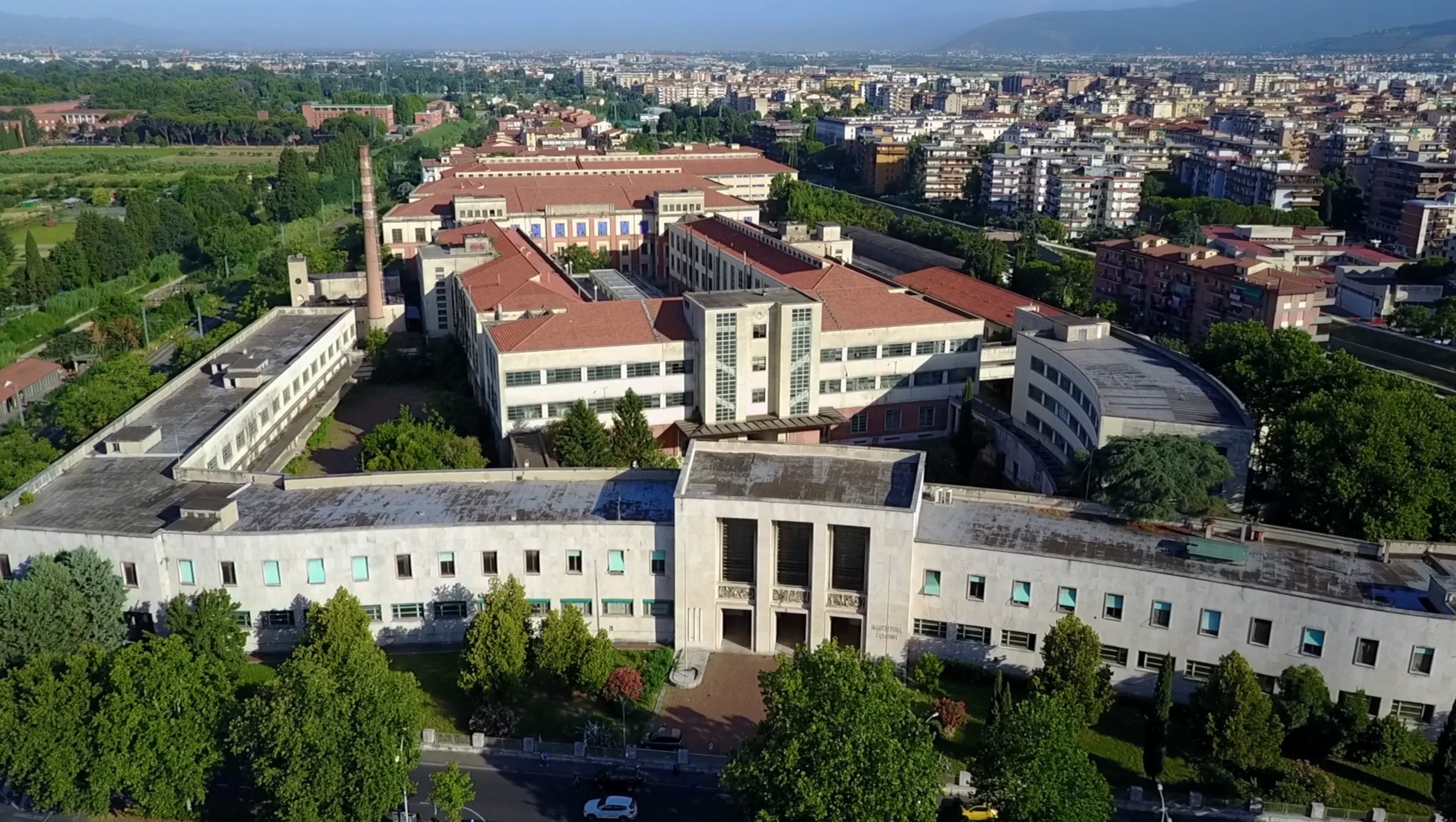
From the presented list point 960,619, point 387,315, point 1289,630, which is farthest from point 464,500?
point 387,315

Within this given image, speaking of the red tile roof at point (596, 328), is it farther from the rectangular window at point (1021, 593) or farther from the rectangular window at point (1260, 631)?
the rectangular window at point (1260, 631)

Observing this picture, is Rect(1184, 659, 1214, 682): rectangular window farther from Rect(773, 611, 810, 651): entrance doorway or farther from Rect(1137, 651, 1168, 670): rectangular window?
Rect(773, 611, 810, 651): entrance doorway

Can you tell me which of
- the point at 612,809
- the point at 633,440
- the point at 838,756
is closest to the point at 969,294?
the point at 633,440

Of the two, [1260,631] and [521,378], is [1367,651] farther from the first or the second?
[521,378]

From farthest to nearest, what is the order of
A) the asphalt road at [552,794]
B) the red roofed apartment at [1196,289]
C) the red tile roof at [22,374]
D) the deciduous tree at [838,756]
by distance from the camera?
the red roofed apartment at [1196,289] < the red tile roof at [22,374] < the asphalt road at [552,794] < the deciduous tree at [838,756]

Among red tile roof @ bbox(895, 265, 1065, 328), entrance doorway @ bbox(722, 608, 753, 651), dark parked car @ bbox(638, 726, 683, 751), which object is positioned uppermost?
red tile roof @ bbox(895, 265, 1065, 328)

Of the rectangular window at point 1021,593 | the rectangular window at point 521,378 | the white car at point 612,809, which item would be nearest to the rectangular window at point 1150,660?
the rectangular window at point 1021,593

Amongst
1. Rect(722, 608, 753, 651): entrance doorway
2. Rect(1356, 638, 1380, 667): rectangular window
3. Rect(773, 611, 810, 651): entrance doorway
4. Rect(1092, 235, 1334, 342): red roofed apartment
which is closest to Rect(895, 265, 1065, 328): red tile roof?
Rect(1092, 235, 1334, 342): red roofed apartment
